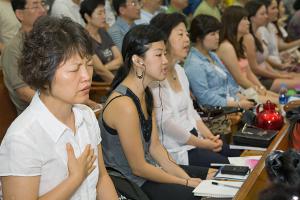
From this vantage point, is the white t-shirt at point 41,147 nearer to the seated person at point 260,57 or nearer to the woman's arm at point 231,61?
the woman's arm at point 231,61

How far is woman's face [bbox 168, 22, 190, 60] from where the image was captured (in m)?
3.27

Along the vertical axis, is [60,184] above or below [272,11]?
above

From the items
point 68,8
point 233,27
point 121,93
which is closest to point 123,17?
point 68,8

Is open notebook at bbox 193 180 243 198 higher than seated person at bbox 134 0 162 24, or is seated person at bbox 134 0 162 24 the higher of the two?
open notebook at bbox 193 180 243 198

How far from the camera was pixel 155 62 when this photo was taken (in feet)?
8.72

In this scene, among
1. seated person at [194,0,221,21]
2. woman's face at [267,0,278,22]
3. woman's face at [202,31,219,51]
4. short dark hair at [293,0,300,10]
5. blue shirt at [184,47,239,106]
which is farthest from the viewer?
short dark hair at [293,0,300,10]

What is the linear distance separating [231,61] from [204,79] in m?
0.69

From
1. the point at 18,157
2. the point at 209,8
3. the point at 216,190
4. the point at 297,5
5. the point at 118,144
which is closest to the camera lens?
the point at 18,157

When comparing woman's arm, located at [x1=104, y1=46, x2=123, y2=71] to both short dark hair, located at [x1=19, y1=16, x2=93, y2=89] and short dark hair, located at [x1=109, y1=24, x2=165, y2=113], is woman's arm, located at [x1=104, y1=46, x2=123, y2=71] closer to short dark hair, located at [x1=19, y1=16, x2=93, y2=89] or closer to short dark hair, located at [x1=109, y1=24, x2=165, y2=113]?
short dark hair, located at [x1=109, y1=24, x2=165, y2=113]

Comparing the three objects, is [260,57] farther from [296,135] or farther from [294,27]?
[296,135]

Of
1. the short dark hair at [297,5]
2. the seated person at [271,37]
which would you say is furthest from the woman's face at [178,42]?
the short dark hair at [297,5]

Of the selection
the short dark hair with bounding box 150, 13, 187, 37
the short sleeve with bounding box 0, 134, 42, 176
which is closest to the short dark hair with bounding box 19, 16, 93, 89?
the short sleeve with bounding box 0, 134, 42, 176

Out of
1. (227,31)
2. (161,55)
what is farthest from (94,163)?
(227,31)

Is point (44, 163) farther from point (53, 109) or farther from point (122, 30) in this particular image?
point (122, 30)
